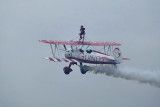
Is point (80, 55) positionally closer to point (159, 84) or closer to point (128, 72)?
point (128, 72)

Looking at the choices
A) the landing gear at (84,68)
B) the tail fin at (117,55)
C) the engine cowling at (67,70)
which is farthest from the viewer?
the landing gear at (84,68)

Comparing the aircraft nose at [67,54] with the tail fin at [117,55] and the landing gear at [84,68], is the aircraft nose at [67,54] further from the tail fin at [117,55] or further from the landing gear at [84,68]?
the tail fin at [117,55]

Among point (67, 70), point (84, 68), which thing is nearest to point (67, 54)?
point (67, 70)

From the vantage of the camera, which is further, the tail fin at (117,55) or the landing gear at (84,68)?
the landing gear at (84,68)

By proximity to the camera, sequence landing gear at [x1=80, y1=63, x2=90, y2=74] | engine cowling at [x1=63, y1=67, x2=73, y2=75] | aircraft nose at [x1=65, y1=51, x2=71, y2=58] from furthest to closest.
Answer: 1. aircraft nose at [x1=65, y1=51, x2=71, y2=58]
2. landing gear at [x1=80, y1=63, x2=90, y2=74]
3. engine cowling at [x1=63, y1=67, x2=73, y2=75]

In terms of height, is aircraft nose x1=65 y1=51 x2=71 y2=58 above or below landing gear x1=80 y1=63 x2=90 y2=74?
above

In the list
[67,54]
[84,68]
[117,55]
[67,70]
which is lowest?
[67,70]

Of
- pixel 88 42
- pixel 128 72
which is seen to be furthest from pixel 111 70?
pixel 88 42

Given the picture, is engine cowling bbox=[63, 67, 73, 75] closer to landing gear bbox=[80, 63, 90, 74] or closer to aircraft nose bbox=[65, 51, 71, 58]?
landing gear bbox=[80, 63, 90, 74]

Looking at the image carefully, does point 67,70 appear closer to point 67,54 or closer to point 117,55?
point 67,54

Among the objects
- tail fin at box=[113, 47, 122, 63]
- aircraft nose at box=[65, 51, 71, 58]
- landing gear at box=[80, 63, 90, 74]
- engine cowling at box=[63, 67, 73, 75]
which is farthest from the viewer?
aircraft nose at box=[65, 51, 71, 58]

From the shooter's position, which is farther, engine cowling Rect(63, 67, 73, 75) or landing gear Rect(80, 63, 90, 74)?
landing gear Rect(80, 63, 90, 74)

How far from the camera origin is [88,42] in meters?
57.4

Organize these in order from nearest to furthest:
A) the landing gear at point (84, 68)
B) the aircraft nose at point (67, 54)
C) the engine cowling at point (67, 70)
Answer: the engine cowling at point (67, 70)
the landing gear at point (84, 68)
the aircraft nose at point (67, 54)
